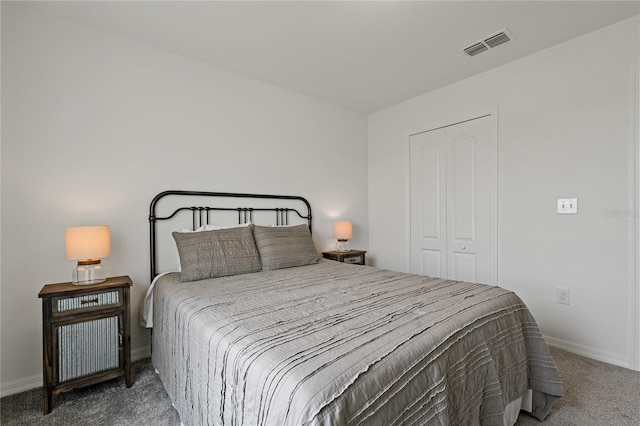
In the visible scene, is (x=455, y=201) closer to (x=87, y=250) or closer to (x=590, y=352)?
(x=590, y=352)

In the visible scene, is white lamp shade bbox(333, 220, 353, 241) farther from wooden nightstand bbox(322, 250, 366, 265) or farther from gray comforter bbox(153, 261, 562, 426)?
gray comforter bbox(153, 261, 562, 426)

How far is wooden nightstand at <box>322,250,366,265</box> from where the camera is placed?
3.35m

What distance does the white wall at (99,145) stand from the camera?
6.27ft

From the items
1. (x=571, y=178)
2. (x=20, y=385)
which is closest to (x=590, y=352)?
(x=571, y=178)

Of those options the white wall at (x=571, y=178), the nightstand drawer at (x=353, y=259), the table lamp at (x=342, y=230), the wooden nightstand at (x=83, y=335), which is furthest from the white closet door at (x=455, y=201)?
the wooden nightstand at (x=83, y=335)

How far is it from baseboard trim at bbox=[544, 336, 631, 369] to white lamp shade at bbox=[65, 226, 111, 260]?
3536mm

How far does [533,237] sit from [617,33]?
165cm

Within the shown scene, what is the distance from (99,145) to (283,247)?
5.19 feet

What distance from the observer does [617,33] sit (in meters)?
2.22

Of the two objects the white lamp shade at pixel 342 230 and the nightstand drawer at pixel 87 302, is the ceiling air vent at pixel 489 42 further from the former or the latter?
the nightstand drawer at pixel 87 302

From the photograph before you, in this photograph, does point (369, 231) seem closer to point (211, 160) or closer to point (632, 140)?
point (211, 160)

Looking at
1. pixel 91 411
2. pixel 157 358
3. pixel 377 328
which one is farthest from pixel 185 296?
pixel 377 328

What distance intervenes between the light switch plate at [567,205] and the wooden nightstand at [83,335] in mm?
3339

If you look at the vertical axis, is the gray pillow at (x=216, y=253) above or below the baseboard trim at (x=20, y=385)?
above
